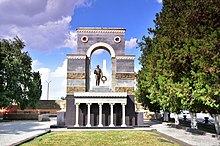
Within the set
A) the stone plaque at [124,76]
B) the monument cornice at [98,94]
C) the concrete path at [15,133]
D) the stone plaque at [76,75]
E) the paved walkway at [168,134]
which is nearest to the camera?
the paved walkway at [168,134]

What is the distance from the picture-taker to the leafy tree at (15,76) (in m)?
39.1

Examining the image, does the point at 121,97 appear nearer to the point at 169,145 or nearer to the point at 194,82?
the point at 169,145

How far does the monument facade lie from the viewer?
28922 millimetres

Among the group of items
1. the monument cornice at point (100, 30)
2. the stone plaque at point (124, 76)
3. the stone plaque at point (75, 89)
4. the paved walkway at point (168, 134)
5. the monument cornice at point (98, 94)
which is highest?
the monument cornice at point (100, 30)

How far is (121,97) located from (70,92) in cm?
625

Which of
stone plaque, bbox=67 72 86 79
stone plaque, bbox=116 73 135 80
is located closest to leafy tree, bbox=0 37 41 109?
stone plaque, bbox=67 72 86 79

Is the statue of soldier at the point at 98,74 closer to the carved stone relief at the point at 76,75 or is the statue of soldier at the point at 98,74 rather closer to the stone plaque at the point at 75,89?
the carved stone relief at the point at 76,75

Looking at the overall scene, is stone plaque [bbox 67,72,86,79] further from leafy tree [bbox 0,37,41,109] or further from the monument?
leafy tree [bbox 0,37,41,109]

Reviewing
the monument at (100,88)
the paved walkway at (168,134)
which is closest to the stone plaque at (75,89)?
the monument at (100,88)

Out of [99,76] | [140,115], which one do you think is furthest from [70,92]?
[140,115]

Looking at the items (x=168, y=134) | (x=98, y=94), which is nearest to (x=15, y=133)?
(x=98, y=94)

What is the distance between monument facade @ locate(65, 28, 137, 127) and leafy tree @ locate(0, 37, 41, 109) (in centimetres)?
1366

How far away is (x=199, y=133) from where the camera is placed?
68.7 ft

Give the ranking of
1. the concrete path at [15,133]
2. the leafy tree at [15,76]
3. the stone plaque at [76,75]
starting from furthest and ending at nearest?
1. the leafy tree at [15,76]
2. the stone plaque at [76,75]
3. the concrete path at [15,133]
